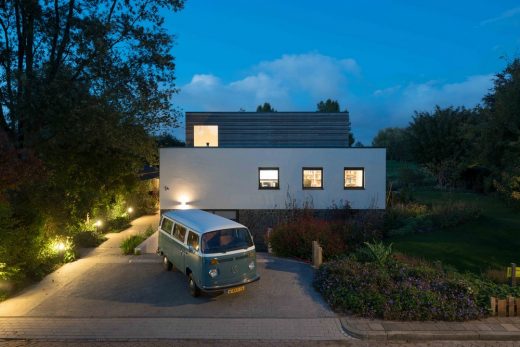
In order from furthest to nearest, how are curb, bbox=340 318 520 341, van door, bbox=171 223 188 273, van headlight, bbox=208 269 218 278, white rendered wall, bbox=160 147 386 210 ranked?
white rendered wall, bbox=160 147 386 210 → van door, bbox=171 223 188 273 → van headlight, bbox=208 269 218 278 → curb, bbox=340 318 520 341

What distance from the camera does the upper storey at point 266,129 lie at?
887 inches

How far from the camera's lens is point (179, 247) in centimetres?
1011

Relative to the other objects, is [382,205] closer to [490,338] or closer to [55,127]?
[490,338]

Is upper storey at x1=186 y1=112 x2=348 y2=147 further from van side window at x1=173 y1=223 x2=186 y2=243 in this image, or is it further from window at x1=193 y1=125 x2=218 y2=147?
van side window at x1=173 y1=223 x2=186 y2=243

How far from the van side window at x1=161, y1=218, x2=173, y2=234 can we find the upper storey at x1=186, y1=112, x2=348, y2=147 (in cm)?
1124

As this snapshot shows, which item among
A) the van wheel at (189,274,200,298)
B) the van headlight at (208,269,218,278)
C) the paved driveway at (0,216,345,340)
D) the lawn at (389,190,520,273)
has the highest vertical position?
the van headlight at (208,269,218,278)

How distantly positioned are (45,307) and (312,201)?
12851 millimetres

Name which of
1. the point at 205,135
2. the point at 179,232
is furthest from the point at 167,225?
the point at 205,135

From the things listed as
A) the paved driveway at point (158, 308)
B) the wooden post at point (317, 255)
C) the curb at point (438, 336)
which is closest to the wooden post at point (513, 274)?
the curb at point (438, 336)

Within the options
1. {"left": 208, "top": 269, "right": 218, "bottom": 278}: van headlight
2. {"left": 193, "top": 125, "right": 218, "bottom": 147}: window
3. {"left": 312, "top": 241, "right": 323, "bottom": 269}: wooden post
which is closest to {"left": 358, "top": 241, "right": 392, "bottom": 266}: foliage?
{"left": 312, "top": 241, "right": 323, "bottom": 269}: wooden post

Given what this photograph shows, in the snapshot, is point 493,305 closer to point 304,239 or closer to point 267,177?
point 304,239

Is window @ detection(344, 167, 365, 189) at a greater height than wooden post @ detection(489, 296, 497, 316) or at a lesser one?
greater

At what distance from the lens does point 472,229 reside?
16.5 meters

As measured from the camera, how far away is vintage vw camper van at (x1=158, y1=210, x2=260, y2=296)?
861 cm
